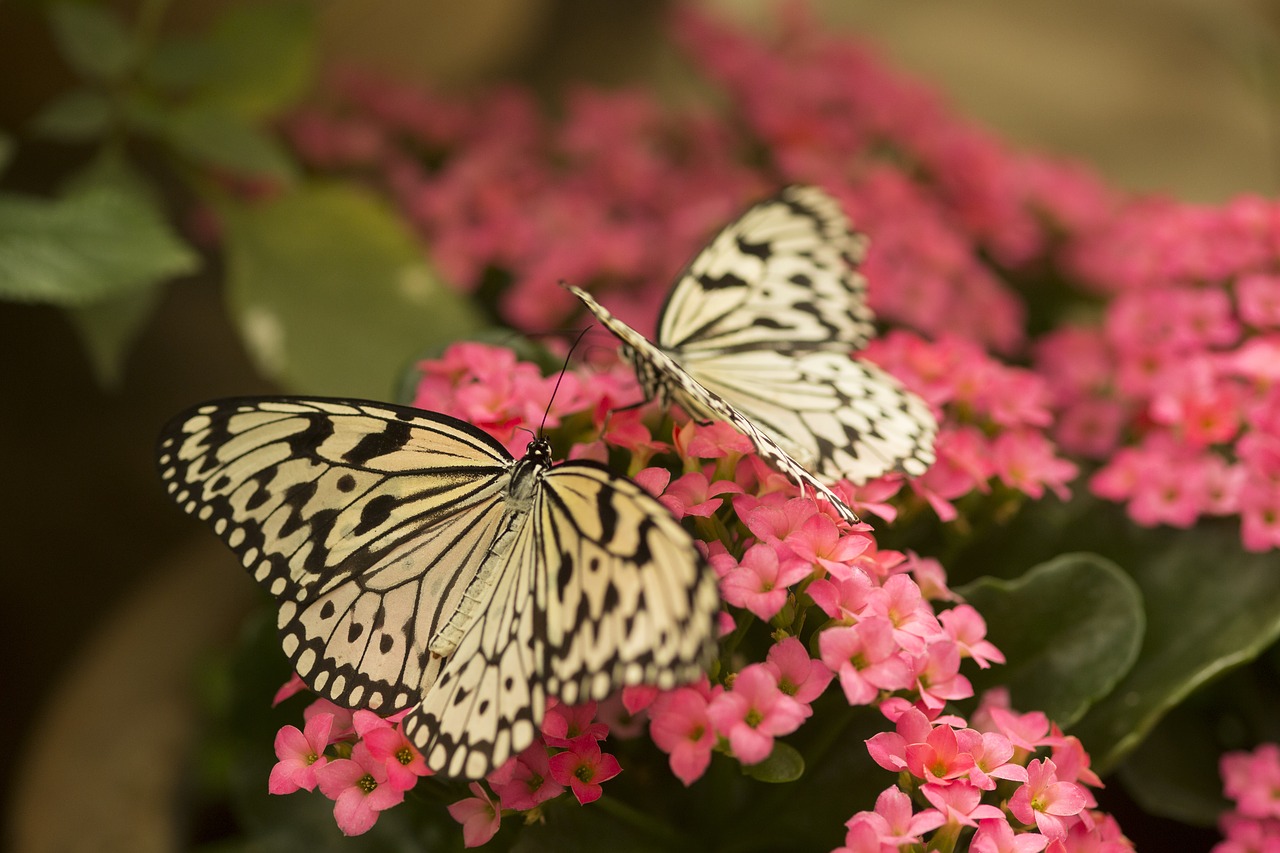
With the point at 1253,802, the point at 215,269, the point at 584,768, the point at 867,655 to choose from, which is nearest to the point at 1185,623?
the point at 1253,802

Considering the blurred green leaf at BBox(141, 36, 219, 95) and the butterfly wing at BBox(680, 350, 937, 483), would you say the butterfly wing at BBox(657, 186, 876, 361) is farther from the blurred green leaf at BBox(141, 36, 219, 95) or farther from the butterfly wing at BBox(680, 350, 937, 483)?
the blurred green leaf at BBox(141, 36, 219, 95)

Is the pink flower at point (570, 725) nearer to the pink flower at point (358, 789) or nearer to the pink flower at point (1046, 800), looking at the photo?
the pink flower at point (358, 789)

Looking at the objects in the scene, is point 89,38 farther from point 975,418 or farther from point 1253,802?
point 1253,802

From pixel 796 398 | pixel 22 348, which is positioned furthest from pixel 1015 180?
pixel 22 348

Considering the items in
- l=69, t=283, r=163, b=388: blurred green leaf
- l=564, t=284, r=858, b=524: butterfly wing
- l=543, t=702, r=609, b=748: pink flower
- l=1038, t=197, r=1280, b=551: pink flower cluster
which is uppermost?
l=1038, t=197, r=1280, b=551: pink flower cluster

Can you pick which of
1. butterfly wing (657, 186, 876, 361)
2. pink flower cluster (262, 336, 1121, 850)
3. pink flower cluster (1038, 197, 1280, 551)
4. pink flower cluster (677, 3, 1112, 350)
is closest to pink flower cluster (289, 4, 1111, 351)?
pink flower cluster (677, 3, 1112, 350)

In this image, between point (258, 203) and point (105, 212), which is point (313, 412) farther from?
point (258, 203)
